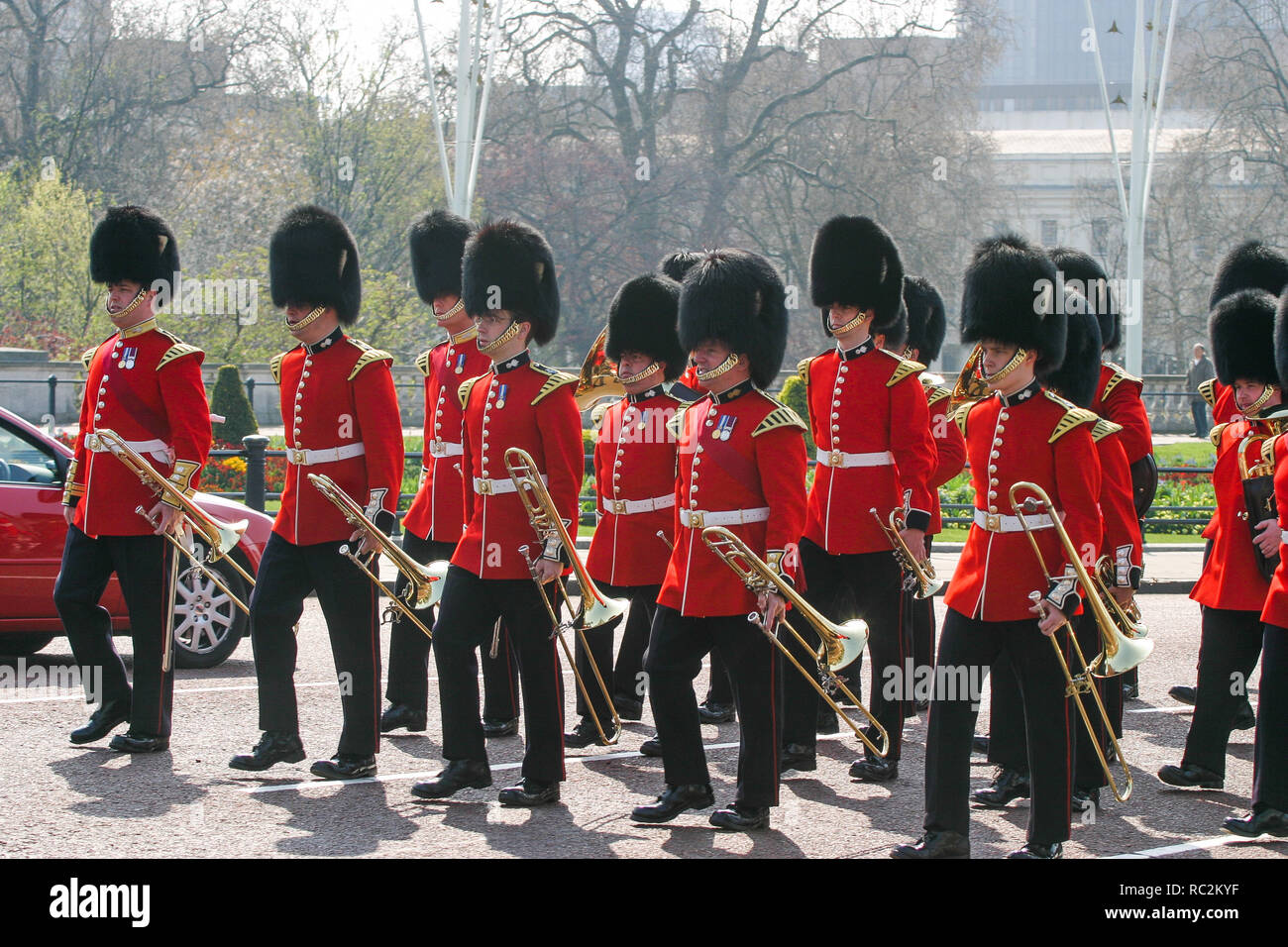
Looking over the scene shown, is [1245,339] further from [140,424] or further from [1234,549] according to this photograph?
[140,424]

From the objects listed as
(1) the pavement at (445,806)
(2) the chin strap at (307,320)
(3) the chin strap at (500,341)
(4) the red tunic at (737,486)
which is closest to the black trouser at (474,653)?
(1) the pavement at (445,806)

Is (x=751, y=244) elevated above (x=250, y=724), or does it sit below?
above

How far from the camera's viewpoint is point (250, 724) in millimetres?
7051

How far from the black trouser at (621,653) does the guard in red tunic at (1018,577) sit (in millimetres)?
1911

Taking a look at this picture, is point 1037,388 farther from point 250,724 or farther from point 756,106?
point 756,106

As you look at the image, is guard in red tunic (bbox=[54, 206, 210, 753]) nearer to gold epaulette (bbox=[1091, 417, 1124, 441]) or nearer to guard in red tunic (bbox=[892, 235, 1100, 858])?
guard in red tunic (bbox=[892, 235, 1100, 858])

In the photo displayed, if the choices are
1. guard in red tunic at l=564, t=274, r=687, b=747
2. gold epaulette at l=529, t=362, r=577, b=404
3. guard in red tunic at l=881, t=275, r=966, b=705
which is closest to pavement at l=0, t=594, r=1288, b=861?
guard in red tunic at l=881, t=275, r=966, b=705

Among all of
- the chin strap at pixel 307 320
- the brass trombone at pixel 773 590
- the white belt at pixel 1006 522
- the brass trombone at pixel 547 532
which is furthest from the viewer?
the chin strap at pixel 307 320

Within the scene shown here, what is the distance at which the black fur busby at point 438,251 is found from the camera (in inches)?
306

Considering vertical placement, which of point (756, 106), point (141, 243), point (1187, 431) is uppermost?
point (756, 106)

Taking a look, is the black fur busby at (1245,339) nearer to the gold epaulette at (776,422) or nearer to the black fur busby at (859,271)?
the black fur busby at (859,271)

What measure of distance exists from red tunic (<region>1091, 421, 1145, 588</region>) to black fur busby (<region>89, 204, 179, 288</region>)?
376 cm

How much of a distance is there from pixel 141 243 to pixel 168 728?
75.4 inches
